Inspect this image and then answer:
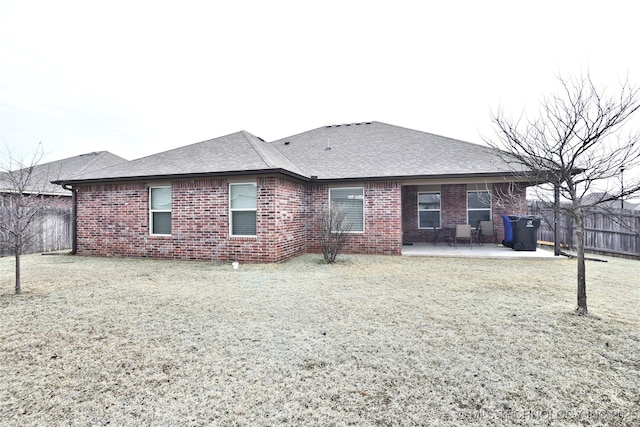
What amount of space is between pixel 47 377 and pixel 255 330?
1932 millimetres

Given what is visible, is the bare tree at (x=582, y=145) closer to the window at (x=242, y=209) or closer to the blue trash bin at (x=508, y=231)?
the window at (x=242, y=209)

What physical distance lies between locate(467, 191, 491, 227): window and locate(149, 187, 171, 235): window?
11.2m

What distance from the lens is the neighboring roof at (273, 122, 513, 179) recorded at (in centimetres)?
1023

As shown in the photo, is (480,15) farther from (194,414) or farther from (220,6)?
(194,414)

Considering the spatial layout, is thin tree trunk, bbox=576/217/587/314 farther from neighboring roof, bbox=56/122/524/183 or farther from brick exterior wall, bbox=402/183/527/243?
brick exterior wall, bbox=402/183/527/243

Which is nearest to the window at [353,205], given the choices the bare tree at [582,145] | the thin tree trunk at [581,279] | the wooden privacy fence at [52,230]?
the bare tree at [582,145]

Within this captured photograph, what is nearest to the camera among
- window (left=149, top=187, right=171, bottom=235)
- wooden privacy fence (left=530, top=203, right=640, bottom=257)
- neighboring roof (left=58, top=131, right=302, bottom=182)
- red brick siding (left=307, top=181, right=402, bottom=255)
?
neighboring roof (left=58, top=131, right=302, bottom=182)

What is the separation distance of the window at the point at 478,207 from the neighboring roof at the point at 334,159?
207 centimetres

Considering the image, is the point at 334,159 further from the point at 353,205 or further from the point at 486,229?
the point at 486,229

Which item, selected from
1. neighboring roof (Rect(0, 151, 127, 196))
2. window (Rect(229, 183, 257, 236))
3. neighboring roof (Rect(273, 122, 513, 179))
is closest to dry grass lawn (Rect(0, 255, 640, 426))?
window (Rect(229, 183, 257, 236))

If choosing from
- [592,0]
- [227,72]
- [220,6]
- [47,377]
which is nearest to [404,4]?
[592,0]

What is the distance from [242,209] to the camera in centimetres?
921

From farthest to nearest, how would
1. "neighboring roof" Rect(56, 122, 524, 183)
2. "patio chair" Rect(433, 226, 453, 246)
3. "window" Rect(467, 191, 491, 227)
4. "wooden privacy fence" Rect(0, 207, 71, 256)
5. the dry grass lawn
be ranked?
"patio chair" Rect(433, 226, 453, 246) → "window" Rect(467, 191, 491, 227) → "wooden privacy fence" Rect(0, 207, 71, 256) → "neighboring roof" Rect(56, 122, 524, 183) → the dry grass lawn

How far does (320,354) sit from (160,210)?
8.60m
